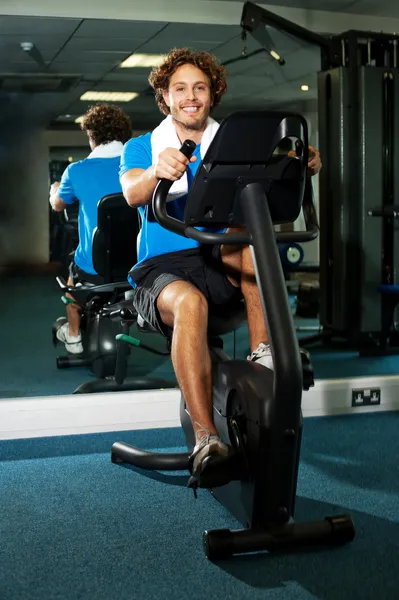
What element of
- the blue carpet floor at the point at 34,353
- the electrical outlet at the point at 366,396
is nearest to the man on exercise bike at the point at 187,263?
the blue carpet floor at the point at 34,353

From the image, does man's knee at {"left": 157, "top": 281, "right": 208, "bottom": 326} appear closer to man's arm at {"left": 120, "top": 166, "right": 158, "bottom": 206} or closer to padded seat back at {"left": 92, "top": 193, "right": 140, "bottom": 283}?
man's arm at {"left": 120, "top": 166, "right": 158, "bottom": 206}

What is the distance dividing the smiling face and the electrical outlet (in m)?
1.62

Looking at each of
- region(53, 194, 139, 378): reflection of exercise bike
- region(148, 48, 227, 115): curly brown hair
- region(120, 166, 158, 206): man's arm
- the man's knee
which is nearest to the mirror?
region(53, 194, 139, 378): reflection of exercise bike

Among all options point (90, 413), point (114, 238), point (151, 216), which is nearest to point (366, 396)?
point (90, 413)

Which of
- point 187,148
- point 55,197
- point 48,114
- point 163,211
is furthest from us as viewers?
point 55,197

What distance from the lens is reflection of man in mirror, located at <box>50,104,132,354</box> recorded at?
3349 mm

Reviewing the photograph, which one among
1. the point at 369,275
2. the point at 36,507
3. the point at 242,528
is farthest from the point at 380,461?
the point at 369,275

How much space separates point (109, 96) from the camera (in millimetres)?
3395

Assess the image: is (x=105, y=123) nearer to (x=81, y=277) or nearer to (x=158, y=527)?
(x=81, y=277)

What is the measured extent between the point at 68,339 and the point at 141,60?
1375 mm

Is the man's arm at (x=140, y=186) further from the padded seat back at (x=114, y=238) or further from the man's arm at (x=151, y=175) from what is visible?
the padded seat back at (x=114, y=238)

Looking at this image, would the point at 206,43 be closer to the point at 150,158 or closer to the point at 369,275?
the point at 150,158

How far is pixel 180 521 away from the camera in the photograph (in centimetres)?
229

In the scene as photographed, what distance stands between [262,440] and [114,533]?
568 mm
